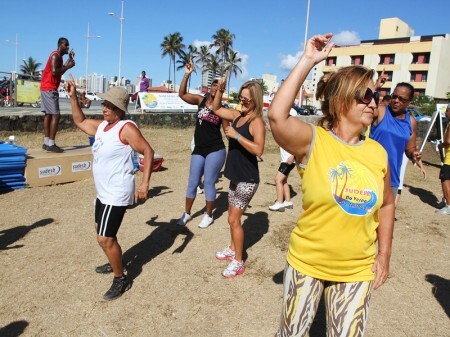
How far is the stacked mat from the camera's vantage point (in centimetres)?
630

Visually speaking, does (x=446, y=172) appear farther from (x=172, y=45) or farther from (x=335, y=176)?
(x=172, y=45)

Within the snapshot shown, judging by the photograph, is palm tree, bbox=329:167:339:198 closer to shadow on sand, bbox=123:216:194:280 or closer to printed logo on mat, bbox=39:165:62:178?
shadow on sand, bbox=123:216:194:280

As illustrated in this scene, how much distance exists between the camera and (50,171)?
697cm

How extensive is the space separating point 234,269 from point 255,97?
1.88 meters

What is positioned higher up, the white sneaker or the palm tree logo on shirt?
the palm tree logo on shirt

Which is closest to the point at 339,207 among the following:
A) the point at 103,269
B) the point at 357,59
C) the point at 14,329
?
the point at 14,329

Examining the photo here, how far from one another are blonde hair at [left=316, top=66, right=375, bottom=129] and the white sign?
568 inches

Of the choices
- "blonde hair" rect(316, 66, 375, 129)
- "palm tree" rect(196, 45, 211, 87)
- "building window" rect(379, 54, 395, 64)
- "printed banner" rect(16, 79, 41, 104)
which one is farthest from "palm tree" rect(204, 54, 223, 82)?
"blonde hair" rect(316, 66, 375, 129)

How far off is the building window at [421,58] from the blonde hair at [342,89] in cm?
7146

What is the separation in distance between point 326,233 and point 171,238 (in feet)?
11.3

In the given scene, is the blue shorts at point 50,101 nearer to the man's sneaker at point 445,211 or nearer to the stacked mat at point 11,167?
the stacked mat at point 11,167

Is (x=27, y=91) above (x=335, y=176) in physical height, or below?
above

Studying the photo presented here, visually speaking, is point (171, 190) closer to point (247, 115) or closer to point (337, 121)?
point (247, 115)

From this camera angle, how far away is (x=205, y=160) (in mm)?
5137
